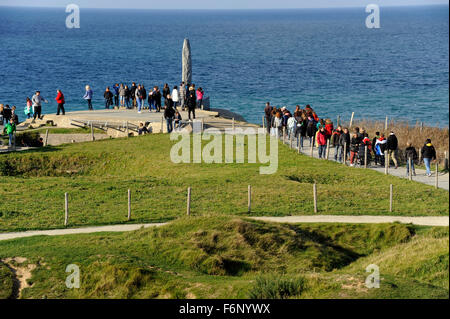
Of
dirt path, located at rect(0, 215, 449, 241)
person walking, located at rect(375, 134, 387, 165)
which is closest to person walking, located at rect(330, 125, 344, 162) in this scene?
person walking, located at rect(375, 134, 387, 165)

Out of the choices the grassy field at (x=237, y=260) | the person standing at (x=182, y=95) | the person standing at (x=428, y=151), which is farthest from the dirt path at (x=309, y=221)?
the person standing at (x=182, y=95)

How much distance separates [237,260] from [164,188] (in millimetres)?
8902

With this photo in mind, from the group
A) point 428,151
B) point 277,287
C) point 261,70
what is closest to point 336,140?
point 428,151

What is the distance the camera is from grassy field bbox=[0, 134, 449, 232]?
94.4ft

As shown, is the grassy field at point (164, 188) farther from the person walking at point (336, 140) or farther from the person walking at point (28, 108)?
the person walking at point (28, 108)

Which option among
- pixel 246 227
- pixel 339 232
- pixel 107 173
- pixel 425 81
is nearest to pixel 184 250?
pixel 246 227

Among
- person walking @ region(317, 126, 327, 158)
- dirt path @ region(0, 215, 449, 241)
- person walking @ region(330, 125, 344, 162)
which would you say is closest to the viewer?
dirt path @ region(0, 215, 449, 241)

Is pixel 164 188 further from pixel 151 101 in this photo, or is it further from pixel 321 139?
pixel 151 101

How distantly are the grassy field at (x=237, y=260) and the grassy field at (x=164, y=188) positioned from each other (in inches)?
98.4

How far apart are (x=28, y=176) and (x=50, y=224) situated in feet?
30.8

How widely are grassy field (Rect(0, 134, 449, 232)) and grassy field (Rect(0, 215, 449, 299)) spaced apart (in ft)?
8.20

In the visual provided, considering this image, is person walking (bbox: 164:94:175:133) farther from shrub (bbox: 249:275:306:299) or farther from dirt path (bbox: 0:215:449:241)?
shrub (bbox: 249:275:306:299)

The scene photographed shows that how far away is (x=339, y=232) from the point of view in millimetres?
26484

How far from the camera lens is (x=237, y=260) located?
78.9ft
